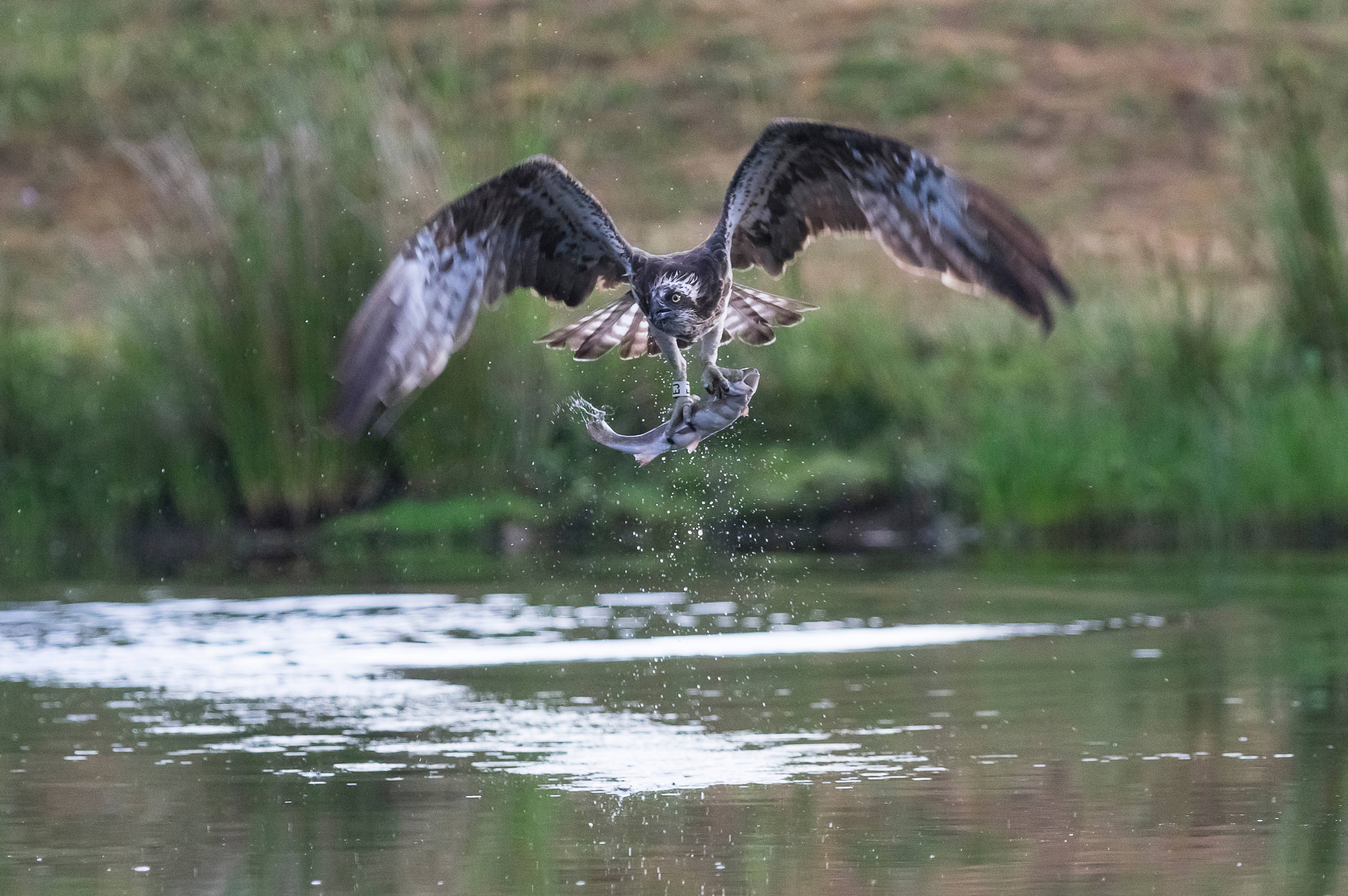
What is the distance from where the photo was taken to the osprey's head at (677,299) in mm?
8266

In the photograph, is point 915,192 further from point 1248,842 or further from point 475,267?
point 1248,842

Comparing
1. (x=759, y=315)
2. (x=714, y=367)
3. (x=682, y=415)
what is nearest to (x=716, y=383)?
(x=714, y=367)

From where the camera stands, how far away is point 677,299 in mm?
8281

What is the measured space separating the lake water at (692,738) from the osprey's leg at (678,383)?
1.06 m

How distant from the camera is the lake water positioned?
614 centimetres

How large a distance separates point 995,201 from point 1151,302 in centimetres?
849

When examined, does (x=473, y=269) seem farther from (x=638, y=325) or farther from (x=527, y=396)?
(x=527, y=396)

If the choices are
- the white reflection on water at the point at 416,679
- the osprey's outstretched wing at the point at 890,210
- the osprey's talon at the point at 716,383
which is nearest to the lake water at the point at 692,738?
the white reflection on water at the point at 416,679

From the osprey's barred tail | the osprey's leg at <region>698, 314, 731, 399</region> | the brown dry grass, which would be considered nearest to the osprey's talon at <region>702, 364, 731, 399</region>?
the osprey's leg at <region>698, 314, 731, 399</region>

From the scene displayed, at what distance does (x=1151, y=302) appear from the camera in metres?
16.0

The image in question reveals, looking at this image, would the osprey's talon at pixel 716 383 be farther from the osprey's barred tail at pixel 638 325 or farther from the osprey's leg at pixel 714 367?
the osprey's barred tail at pixel 638 325

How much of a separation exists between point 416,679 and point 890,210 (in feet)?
9.33

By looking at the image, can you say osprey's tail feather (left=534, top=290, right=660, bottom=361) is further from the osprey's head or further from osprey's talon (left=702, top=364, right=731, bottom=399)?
the osprey's head

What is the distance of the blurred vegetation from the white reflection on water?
7.45 ft
